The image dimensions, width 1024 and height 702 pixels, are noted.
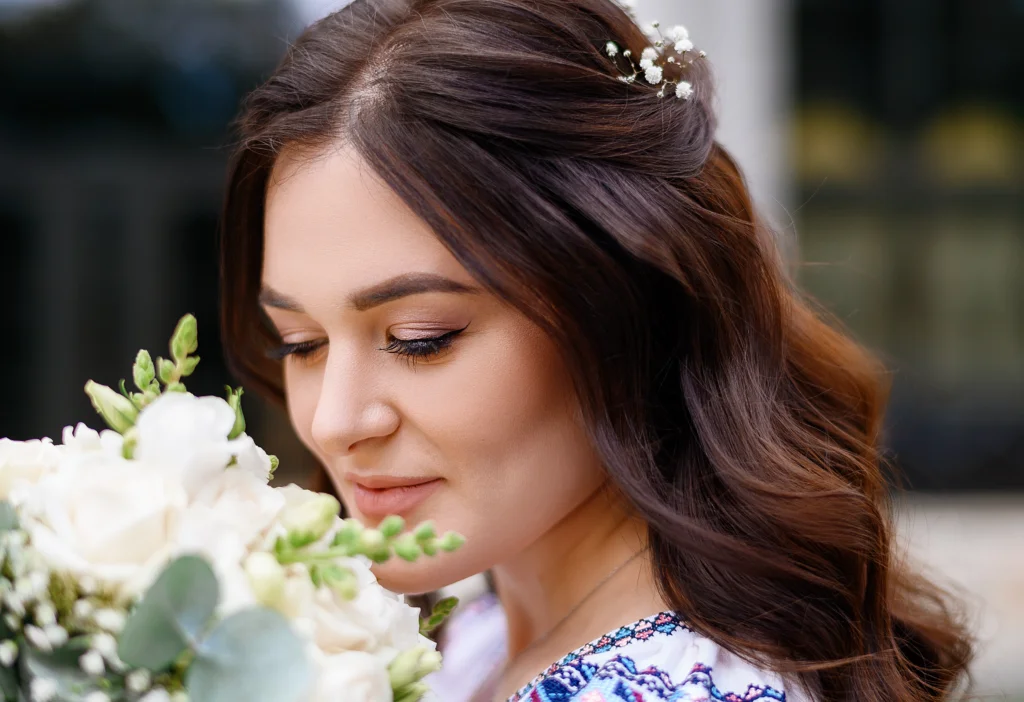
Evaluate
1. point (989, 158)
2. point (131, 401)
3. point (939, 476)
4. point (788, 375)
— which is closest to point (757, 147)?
point (989, 158)

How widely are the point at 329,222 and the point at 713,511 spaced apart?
657mm

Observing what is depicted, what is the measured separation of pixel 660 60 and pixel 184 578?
3.76 ft

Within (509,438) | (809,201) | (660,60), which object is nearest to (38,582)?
(509,438)

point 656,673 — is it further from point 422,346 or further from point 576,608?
point 422,346

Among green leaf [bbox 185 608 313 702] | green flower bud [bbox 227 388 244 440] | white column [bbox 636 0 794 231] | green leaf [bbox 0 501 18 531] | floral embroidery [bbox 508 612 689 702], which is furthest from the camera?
white column [bbox 636 0 794 231]

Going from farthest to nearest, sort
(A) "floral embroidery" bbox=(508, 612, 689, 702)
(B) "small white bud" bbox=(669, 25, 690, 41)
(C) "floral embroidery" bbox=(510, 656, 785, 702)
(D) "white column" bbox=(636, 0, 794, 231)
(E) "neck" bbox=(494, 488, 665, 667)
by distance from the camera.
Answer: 1. (D) "white column" bbox=(636, 0, 794, 231)
2. (B) "small white bud" bbox=(669, 25, 690, 41)
3. (E) "neck" bbox=(494, 488, 665, 667)
4. (A) "floral embroidery" bbox=(508, 612, 689, 702)
5. (C) "floral embroidery" bbox=(510, 656, 785, 702)

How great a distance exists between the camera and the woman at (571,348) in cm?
138

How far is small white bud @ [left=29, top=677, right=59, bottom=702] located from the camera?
2.82ft

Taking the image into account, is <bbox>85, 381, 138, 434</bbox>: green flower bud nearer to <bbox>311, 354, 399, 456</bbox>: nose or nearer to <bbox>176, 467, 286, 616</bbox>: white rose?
<bbox>176, 467, 286, 616</bbox>: white rose

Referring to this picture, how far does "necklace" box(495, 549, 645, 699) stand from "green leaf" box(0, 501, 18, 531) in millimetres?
886

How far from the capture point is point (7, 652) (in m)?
0.88

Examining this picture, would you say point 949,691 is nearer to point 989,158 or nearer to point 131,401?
point 131,401

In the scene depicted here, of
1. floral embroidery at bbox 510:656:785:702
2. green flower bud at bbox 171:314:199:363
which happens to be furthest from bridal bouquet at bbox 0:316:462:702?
floral embroidery at bbox 510:656:785:702

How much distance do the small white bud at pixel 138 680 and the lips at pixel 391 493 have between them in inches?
23.9
